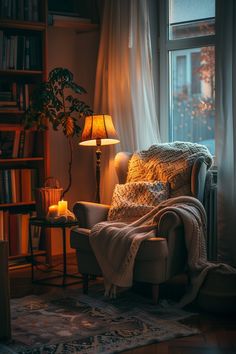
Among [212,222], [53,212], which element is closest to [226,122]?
[212,222]

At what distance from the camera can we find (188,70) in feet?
17.7

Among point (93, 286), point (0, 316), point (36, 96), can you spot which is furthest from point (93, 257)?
point (36, 96)

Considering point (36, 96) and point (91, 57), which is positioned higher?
point (91, 57)

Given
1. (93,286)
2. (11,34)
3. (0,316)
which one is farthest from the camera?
(11,34)

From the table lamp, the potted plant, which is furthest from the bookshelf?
the table lamp

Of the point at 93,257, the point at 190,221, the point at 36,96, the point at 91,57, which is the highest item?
the point at 91,57

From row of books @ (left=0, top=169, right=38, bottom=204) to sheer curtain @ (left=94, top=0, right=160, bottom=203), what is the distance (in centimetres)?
62

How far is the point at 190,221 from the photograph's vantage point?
13.4 feet

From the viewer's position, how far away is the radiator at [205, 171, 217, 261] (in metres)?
4.72

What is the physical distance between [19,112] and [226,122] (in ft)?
5.35

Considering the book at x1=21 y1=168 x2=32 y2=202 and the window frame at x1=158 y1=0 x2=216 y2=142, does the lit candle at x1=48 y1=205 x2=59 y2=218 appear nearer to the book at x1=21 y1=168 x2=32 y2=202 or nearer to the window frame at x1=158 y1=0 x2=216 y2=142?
the book at x1=21 y1=168 x2=32 y2=202

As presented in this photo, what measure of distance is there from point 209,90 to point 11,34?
1.69 m

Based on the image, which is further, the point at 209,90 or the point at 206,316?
the point at 209,90

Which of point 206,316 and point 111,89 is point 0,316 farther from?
point 111,89
